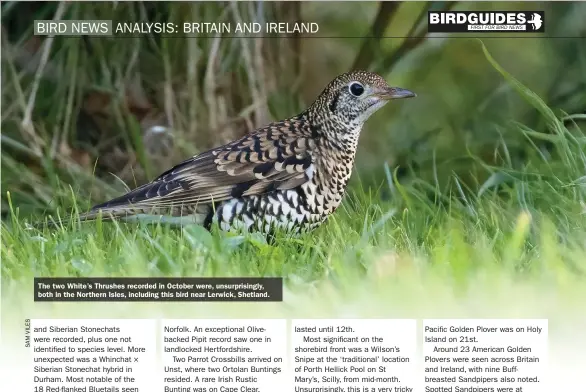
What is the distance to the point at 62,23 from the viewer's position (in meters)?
3.28

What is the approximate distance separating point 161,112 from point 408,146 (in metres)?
0.80

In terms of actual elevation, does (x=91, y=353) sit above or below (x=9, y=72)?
below

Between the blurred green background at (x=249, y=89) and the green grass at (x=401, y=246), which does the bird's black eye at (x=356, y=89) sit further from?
the green grass at (x=401, y=246)

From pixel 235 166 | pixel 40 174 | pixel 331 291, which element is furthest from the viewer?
pixel 40 174

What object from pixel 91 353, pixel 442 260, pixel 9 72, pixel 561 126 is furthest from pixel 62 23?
pixel 561 126

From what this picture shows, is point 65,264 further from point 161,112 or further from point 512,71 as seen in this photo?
point 512,71

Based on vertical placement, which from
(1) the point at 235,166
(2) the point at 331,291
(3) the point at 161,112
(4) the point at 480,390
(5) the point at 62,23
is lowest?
(4) the point at 480,390
